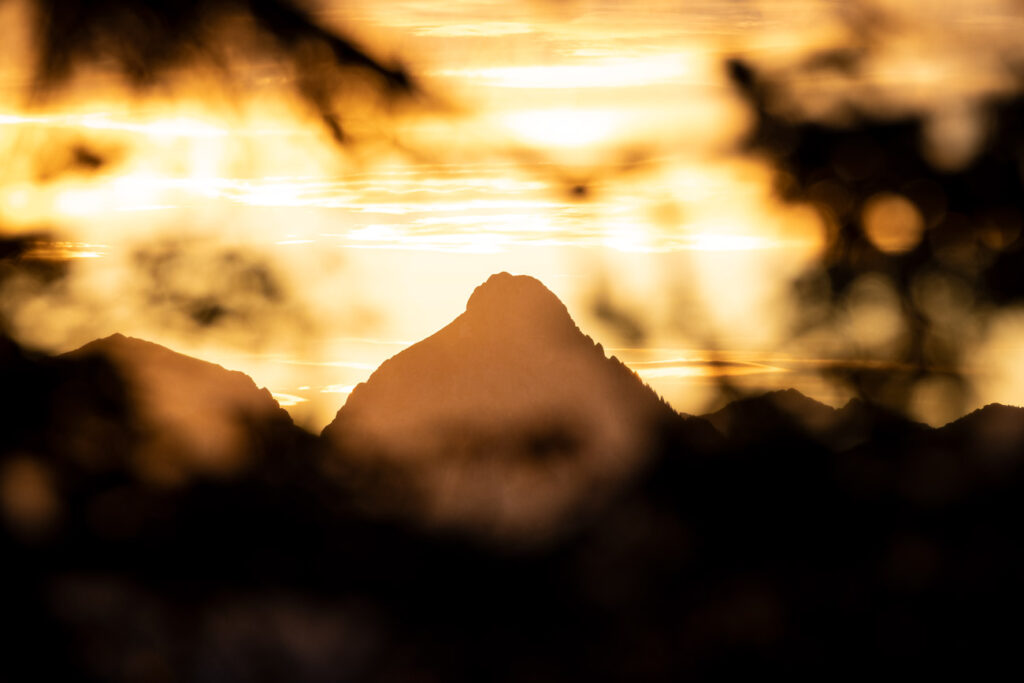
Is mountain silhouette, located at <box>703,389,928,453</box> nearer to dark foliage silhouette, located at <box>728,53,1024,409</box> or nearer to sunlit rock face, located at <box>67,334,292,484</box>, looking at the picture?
dark foliage silhouette, located at <box>728,53,1024,409</box>

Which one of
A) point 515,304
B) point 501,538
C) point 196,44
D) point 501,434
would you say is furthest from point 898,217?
point 196,44

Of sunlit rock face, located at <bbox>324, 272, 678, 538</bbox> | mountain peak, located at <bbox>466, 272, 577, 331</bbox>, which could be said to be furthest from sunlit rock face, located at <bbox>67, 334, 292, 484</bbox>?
mountain peak, located at <bbox>466, 272, 577, 331</bbox>

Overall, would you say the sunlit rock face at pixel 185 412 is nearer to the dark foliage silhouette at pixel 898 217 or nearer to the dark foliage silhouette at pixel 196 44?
the dark foliage silhouette at pixel 196 44

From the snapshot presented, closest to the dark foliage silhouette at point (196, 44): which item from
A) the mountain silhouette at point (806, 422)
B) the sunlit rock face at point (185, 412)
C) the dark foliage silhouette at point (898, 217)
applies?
the sunlit rock face at point (185, 412)

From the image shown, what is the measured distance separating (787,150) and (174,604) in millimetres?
1877

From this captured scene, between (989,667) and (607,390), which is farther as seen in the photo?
(607,390)

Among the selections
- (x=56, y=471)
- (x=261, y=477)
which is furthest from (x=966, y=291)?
(x=56, y=471)

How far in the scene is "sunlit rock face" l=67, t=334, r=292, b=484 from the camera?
321 centimetres

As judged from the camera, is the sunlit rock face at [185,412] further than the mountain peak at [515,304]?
No

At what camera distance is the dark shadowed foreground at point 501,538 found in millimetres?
→ 3086

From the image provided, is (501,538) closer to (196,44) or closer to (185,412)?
(185,412)

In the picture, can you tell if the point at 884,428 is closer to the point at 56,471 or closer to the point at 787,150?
the point at 787,150

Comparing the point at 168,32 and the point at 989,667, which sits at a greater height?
the point at 168,32

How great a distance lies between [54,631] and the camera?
3131 mm
